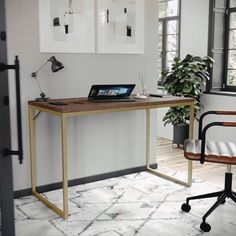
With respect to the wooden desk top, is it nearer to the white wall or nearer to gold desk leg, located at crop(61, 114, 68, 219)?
gold desk leg, located at crop(61, 114, 68, 219)

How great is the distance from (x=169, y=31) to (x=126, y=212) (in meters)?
3.53

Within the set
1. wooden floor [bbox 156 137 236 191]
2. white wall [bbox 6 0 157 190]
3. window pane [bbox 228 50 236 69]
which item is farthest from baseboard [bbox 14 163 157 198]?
window pane [bbox 228 50 236 69]

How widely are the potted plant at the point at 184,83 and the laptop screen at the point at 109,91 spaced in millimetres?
1700

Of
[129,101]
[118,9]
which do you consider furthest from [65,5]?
[129,101]

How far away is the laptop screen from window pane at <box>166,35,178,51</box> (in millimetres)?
2629

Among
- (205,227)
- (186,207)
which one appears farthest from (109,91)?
(205,227)

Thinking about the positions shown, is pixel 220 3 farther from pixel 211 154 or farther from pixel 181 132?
pixel 211 154

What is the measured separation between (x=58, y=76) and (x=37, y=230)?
1.35 meters

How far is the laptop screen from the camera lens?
2.93 m

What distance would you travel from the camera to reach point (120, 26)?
11.3 feet

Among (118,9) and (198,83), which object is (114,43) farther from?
(198,83)

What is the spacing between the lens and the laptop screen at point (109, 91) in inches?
116

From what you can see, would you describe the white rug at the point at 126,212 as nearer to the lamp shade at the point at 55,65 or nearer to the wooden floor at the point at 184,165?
the wooden floor at the point at 184,165

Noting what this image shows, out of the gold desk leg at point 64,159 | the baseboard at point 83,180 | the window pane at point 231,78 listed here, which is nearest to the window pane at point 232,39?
the window pane at point 231,78
